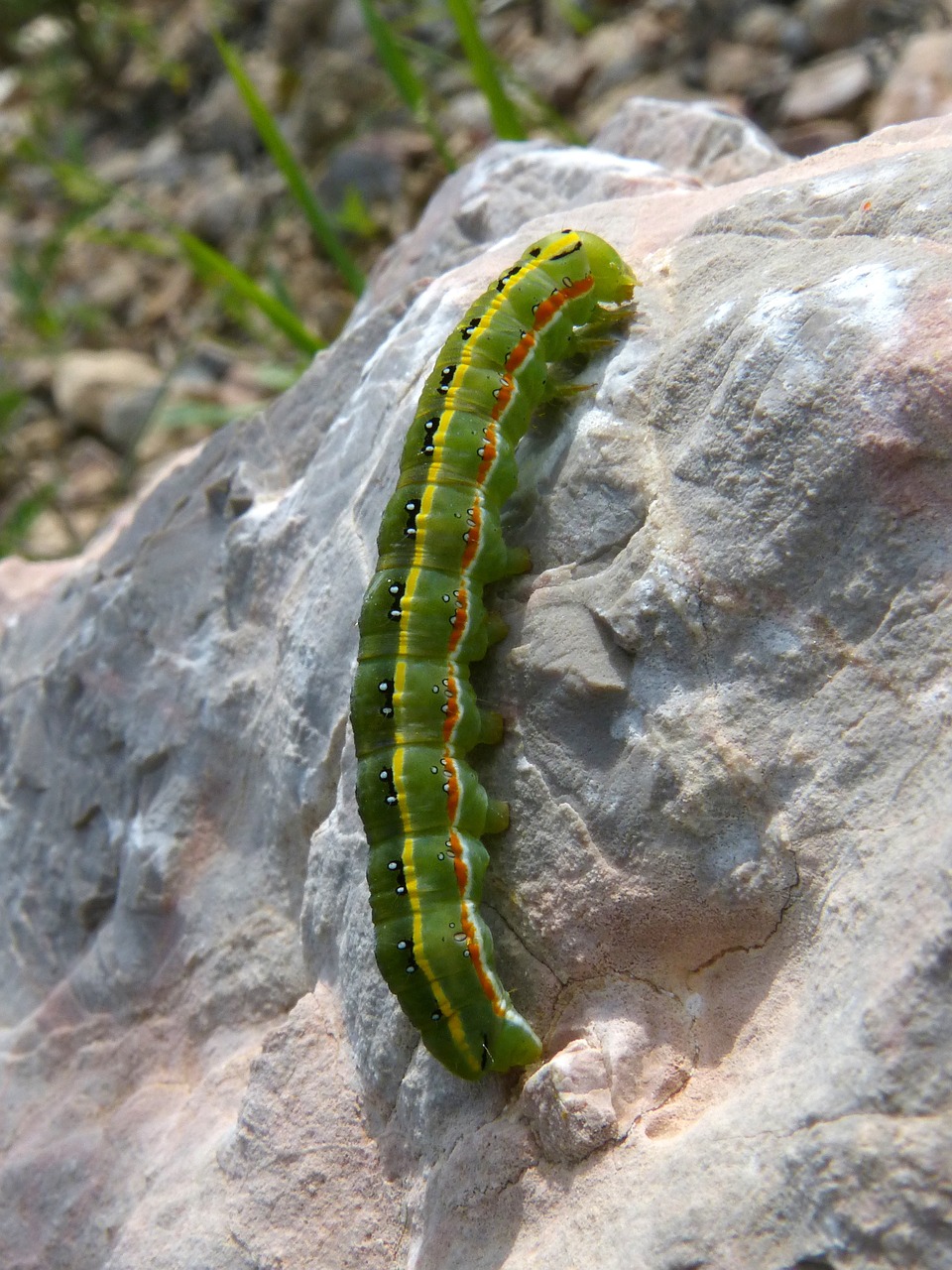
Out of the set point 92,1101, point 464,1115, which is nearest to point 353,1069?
point 464,1115

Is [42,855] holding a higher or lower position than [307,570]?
lower

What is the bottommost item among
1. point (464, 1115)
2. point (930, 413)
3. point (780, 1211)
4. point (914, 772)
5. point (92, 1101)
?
point (92, 1101)

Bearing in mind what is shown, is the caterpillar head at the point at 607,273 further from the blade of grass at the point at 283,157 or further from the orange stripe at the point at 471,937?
the blade of grass at the point at 283,157

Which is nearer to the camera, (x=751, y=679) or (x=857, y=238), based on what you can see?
(x=751, y=679)

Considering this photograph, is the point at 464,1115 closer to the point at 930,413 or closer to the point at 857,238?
the point at 930,413

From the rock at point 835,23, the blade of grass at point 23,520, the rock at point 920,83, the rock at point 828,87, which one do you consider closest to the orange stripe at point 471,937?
the rock at point 920,83
